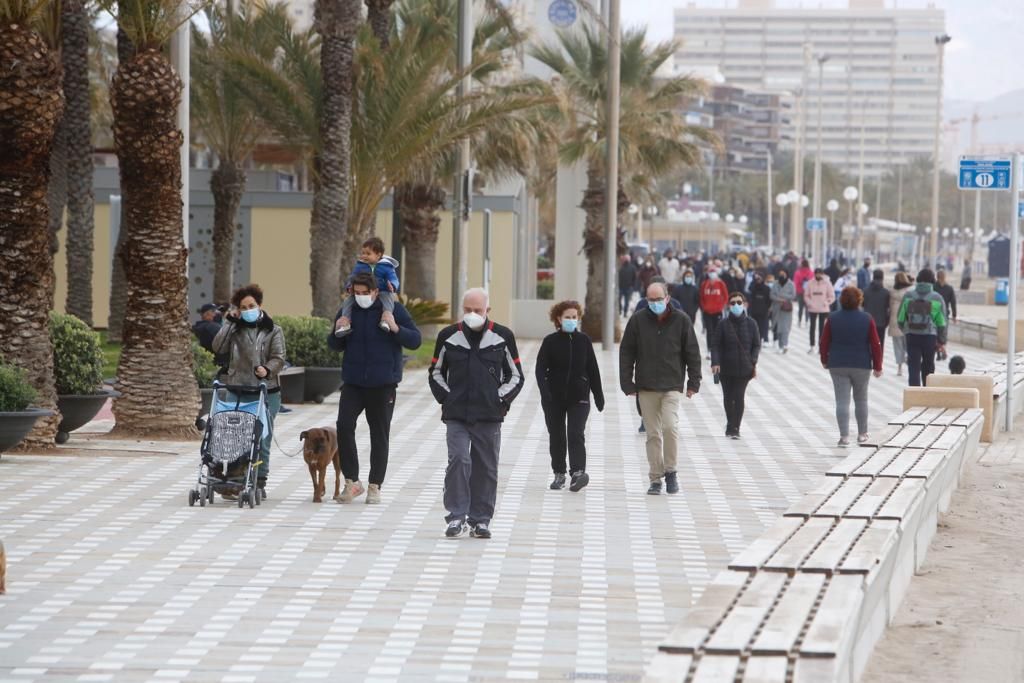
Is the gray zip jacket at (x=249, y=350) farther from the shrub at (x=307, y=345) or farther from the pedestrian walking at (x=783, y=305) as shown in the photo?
the pedestrian walking at (x=783, y=305)

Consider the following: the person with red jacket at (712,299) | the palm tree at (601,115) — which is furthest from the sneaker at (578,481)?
the palm tree at (601,115)

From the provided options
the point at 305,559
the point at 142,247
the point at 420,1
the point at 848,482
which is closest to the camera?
the point at 305,559

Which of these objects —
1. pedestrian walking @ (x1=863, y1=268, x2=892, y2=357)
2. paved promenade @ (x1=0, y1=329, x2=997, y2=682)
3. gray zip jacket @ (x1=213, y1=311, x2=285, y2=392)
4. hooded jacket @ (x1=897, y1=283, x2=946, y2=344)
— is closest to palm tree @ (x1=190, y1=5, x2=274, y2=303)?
pedestrian walking @ (x1=863, y1=268, x2=892, y2=357)

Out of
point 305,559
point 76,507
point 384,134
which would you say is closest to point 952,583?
point 305,559

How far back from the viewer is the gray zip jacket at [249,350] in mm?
12430

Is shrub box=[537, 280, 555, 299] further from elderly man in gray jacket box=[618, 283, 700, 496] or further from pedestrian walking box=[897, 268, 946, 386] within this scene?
elderly man in gray jacket box=[618, 283, 700, 496]

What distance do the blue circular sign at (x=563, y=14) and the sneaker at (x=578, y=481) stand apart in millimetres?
26717

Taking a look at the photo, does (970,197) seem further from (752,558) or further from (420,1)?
(752,558)

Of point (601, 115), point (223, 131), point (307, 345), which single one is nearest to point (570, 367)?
point (307, 345)

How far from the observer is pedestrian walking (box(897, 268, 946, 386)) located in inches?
851

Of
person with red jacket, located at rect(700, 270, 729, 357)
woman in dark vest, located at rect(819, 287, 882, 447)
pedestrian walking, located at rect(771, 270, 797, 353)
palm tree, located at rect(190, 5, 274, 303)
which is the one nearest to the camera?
woman in dark vest, located at rect(819, 287, 882, 447)

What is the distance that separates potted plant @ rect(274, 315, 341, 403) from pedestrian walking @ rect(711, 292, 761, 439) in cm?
537

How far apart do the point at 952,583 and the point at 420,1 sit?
2619 centimetres

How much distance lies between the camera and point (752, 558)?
25.8 feet
